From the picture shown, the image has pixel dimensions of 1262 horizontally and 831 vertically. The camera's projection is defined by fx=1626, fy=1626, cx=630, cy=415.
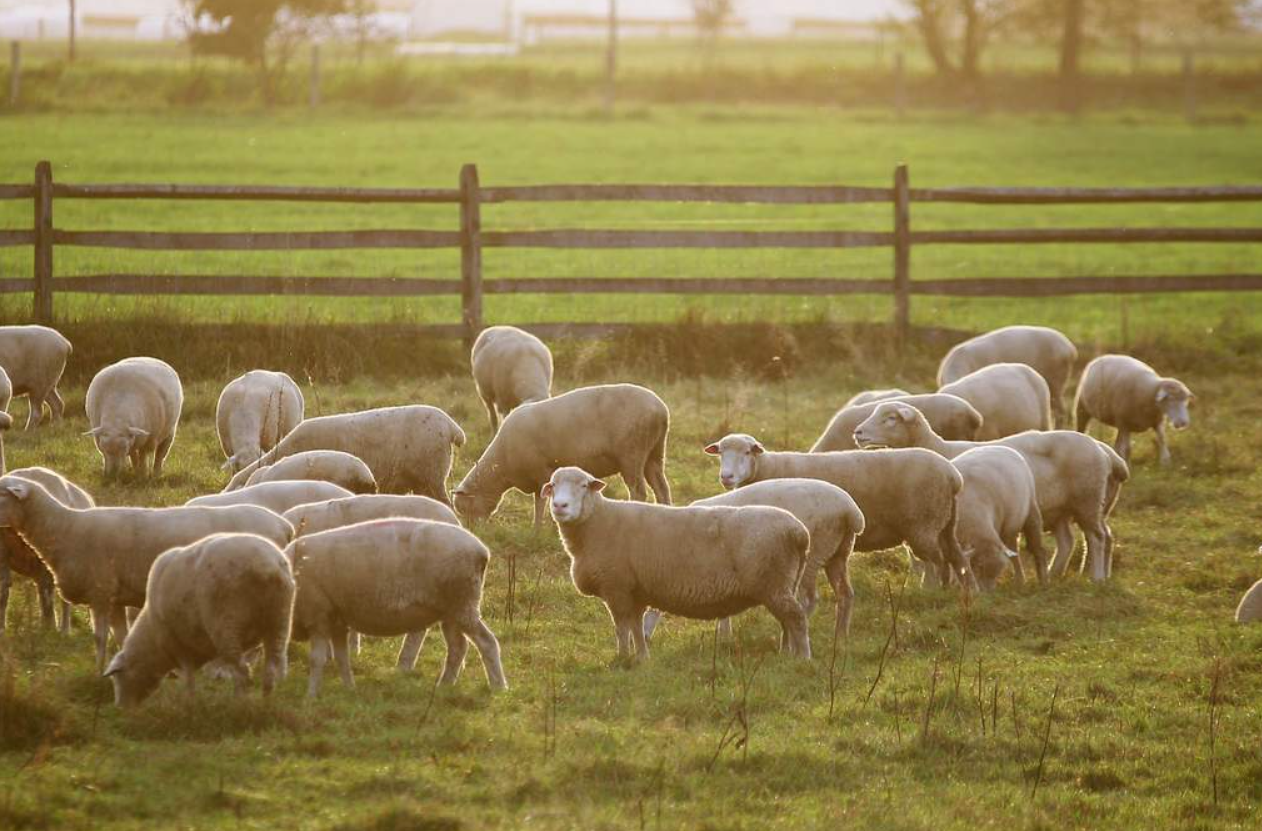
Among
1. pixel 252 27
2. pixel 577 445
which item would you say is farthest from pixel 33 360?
pixel 252 27

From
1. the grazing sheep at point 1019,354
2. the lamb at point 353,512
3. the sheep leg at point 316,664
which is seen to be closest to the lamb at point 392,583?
the sheep leg at point 316,664

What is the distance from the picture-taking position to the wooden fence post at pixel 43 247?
15000mm

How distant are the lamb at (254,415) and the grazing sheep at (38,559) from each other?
2.22 m

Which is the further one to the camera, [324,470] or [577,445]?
[577,445]

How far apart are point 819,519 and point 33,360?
6.65m

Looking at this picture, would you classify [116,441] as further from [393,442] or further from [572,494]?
[572,494]

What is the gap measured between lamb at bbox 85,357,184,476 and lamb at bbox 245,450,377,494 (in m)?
1.96

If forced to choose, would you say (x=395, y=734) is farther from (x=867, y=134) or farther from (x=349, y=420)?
(x=867, y=134)

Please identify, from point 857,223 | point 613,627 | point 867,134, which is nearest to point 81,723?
point 613,627

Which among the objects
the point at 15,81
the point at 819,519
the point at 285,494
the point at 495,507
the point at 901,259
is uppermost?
the point at 15,81

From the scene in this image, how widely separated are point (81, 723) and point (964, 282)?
12070mm

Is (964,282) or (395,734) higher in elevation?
(964,282)

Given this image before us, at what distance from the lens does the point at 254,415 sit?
10.6 m

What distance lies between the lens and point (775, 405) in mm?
14156
